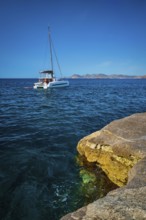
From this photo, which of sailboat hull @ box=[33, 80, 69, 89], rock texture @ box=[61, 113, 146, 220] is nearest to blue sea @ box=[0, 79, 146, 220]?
rock texture @ box=[61, 113, 146, 220]

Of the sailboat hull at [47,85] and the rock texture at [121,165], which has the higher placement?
the sailboat hull at [47,85]

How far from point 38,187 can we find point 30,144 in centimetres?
435

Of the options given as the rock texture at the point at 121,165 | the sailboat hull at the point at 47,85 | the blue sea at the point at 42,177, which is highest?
the sailboat hull at the point at 47,85

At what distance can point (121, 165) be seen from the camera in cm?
707

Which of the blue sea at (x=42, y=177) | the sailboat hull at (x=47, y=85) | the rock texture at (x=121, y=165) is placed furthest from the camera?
the sailboat hull at (x=47, y=85)

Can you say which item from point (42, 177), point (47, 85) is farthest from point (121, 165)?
point (47, 85)

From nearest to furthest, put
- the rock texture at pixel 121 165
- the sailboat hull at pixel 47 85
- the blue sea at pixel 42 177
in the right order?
1. the rock texture at pixel 121 165
2. the blue sea at pixel 42 177
3. the sailboat hull at pixel 47 85

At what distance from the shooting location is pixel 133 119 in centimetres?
957

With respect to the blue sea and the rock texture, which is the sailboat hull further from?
the rock texture

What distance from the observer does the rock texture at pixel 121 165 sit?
355cm

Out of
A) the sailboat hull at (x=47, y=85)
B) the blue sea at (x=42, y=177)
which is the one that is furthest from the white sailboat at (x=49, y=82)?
the blue sea at (x=42, y=177)

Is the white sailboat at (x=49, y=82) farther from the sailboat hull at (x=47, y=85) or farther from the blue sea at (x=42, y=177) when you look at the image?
the blue sea at (x=42, y=177)

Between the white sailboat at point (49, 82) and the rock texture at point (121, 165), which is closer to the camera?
the rock texture at point (121, 165)

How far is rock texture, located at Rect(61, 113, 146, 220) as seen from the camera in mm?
3551
